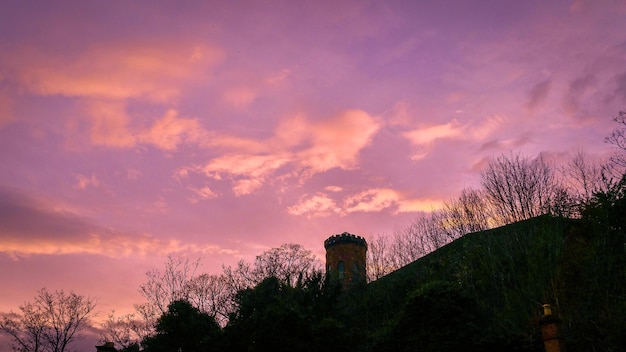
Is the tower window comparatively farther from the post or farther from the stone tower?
the post

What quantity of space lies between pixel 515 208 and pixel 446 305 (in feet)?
37.7

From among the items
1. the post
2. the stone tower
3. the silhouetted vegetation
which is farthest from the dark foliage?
the stone tower

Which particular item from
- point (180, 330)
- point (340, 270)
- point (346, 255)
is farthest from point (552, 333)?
point (340, 270)

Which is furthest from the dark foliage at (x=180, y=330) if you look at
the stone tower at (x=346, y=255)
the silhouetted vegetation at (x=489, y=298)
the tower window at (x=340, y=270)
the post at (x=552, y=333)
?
the tower window at (x=340, y=270)

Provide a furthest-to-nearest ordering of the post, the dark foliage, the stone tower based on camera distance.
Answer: the stone tower < the dark foliage < the post

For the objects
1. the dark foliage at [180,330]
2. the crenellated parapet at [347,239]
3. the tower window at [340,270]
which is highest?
the crenellated parapet at [347,239]

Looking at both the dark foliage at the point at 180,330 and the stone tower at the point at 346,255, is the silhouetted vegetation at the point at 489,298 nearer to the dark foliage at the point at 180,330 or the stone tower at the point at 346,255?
the dark foliage at the point at 180,330

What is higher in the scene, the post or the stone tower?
the stone tower

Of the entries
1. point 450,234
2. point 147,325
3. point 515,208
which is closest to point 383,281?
point 450,234

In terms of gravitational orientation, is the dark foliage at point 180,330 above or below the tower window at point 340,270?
below

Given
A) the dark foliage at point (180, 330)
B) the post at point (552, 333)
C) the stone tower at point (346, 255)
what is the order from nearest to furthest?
the post at point (552, 333)
the dark foliage at point (180, 330)
the stone tower at point (346, 255)

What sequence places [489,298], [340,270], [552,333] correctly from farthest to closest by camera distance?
[340,270] < [489,298] < [552,333]

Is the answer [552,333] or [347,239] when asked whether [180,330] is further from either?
[347,239]

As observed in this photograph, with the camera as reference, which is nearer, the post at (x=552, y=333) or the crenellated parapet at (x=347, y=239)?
the post at (x=552, y=333)
